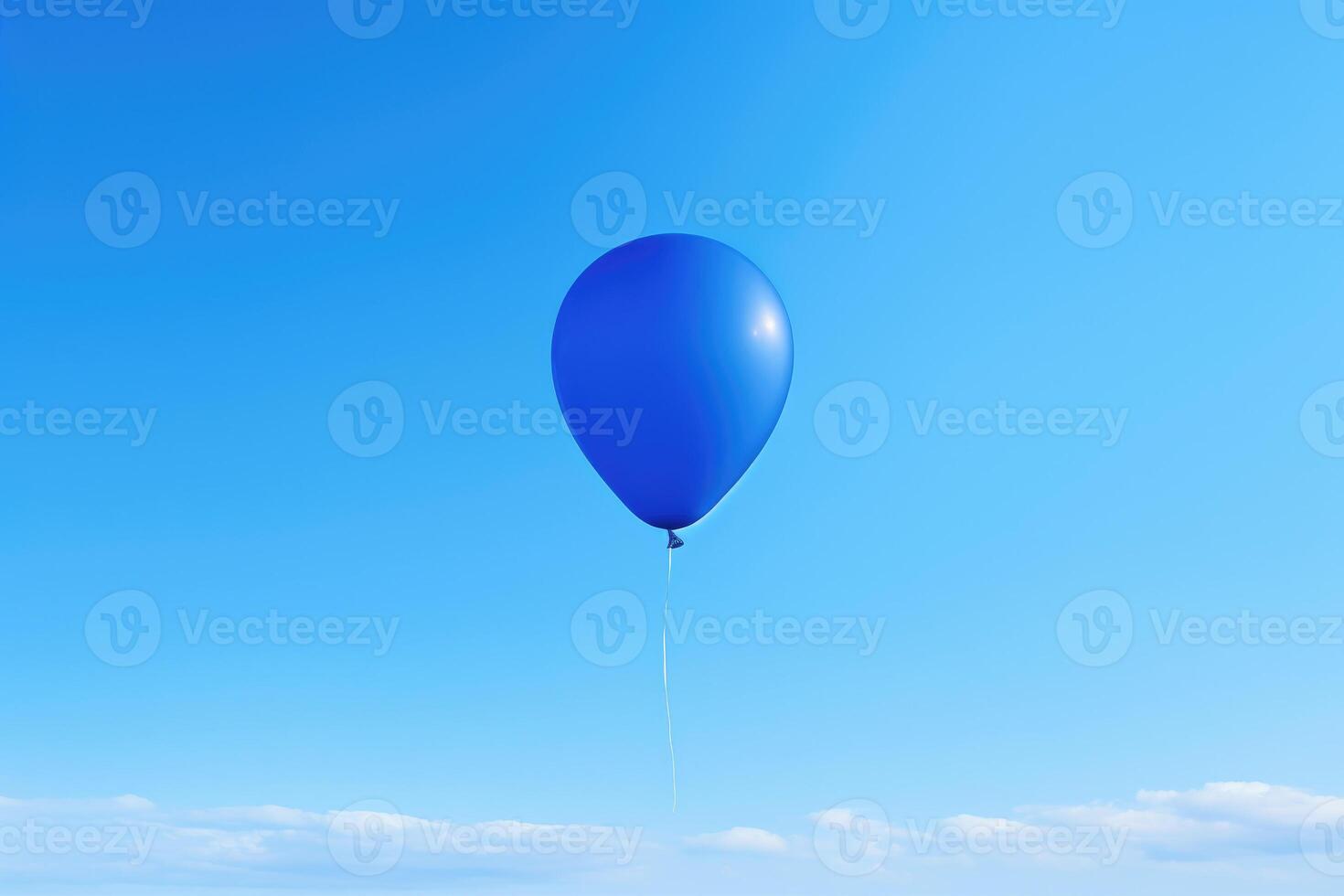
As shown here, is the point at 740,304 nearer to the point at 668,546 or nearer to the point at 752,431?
the point at 752,431

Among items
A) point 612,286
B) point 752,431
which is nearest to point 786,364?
point 752,431

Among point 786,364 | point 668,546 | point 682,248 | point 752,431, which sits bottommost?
point 668,546

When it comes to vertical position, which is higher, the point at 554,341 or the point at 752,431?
the point at 554,341

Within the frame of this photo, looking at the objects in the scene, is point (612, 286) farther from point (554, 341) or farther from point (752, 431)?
point (752, 431)

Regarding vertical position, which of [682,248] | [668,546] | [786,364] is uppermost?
[682,248]

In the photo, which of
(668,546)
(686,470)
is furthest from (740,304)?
(668,546)

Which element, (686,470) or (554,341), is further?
(554,341)
